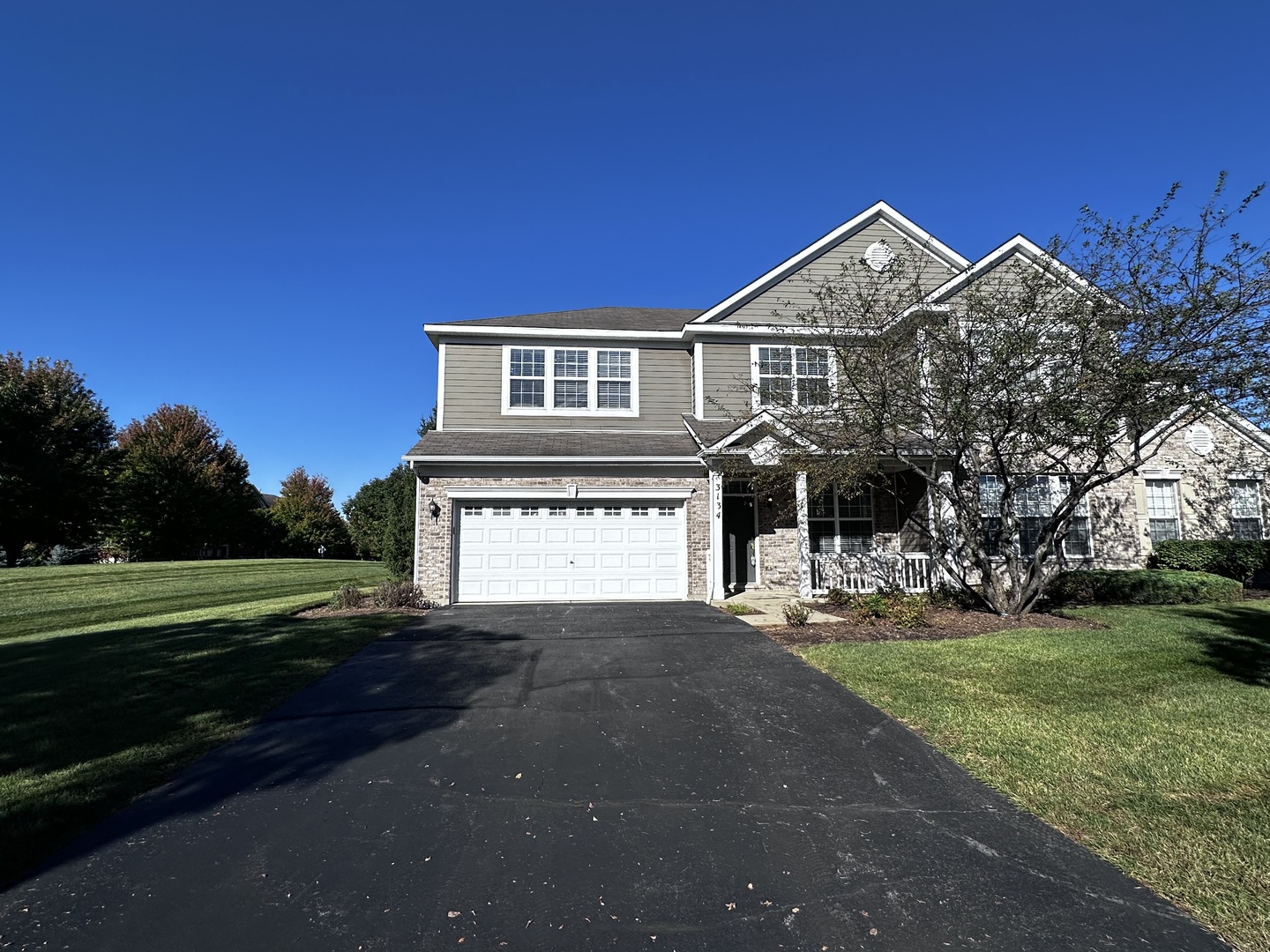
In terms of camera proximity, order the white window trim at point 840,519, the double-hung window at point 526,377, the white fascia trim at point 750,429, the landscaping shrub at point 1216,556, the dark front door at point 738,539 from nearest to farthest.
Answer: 1. the white fascia trim at point 750,429
2. the landscaping shrub at point 1216,556
3. the white window trim at point 840,519
4. the dark front door at point 738,539
5. the double-hung window at point 526,377

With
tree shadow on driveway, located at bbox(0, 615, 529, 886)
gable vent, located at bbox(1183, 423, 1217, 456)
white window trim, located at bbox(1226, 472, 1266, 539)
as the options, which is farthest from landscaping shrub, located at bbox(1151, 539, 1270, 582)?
tree shadow on driveway, located at bbox(0, 615, 529, 886)

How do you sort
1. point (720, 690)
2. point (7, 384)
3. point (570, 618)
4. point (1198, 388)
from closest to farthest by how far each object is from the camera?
point (720, 690)
point (1198, 388)
point (570, 618)
point (7, 384)

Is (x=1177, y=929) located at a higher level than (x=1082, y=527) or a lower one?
lower

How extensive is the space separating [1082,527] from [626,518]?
34.9ft

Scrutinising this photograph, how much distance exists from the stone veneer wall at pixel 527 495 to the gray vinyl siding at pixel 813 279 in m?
4.65

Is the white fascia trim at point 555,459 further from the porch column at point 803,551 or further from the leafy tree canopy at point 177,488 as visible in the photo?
the leafy tree canopy at point 177,488

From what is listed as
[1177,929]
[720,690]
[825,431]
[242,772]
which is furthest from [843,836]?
[825,431]

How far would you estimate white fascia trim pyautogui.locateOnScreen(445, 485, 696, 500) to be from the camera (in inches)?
510

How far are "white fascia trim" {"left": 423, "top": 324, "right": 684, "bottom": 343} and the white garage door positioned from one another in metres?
4.39

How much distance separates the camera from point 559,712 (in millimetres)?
5688

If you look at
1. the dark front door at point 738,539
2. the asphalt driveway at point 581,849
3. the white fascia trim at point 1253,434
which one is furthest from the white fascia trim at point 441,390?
the white fascia trim at point 1253,434

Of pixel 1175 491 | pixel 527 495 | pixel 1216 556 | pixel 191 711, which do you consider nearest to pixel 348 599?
pixel 527 495

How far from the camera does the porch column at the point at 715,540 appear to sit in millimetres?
12641

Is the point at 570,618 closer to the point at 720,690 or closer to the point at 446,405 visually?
the point at 720,690
